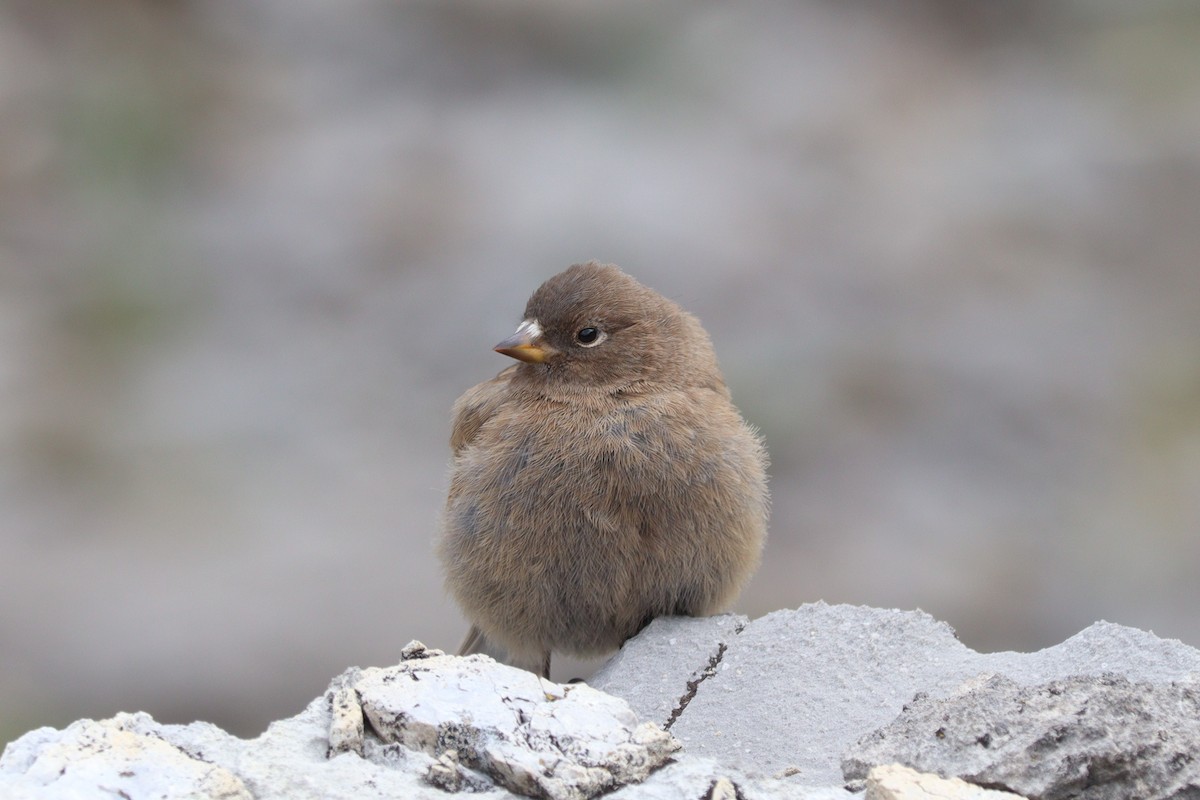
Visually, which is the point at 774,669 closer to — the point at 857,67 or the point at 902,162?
the point at 902,162

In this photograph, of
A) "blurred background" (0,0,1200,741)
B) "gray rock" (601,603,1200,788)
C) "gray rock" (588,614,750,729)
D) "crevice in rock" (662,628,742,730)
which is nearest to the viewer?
"gray rock" (601,603,1200,788)

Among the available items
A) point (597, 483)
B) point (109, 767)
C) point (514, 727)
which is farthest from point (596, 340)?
point (109, 767)

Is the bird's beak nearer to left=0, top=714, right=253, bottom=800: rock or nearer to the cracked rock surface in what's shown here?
the cracked rock surface

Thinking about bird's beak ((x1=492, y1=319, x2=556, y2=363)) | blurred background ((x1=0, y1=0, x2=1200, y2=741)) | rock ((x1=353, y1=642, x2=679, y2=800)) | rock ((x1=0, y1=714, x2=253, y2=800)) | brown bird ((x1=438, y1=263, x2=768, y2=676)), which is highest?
blurred background ((x1=0, y1=0, x2=1200, y2=741))

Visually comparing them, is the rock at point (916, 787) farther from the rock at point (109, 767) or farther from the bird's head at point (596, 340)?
the bird's head at point (596, 340)

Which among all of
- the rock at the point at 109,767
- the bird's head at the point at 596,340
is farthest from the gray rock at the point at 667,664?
the rock at the point at 109,767

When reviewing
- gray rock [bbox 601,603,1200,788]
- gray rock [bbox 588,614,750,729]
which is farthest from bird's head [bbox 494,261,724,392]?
gray rock [bbox 601,603,1200,788]
